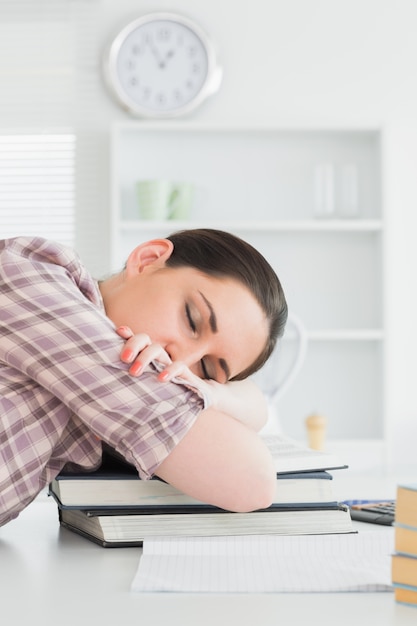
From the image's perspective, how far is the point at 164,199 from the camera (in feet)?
11.8

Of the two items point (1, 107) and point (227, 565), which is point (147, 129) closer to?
point (1, 107)

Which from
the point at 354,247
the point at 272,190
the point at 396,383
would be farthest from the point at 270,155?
→ the point at 396,383

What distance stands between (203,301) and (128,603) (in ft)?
1.32

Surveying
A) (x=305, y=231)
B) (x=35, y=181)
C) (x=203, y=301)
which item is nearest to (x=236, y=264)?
(x=203, y=301)

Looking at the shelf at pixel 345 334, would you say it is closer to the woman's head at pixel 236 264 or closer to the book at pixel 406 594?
the woman's head at pixel 236 264

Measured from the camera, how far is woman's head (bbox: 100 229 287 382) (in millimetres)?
977

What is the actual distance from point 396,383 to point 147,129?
1.54 meters

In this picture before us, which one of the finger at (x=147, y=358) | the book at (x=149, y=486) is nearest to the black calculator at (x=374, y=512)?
the book at (x=149, y=486)

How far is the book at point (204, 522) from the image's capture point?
88 cm

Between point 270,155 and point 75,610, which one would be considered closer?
point 75,610

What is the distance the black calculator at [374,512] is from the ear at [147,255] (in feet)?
1.30

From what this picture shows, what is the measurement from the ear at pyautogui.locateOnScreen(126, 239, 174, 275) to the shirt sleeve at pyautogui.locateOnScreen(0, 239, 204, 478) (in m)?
0.16

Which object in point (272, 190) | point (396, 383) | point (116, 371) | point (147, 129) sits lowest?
point (396, 383)

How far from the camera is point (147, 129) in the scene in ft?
12.0
